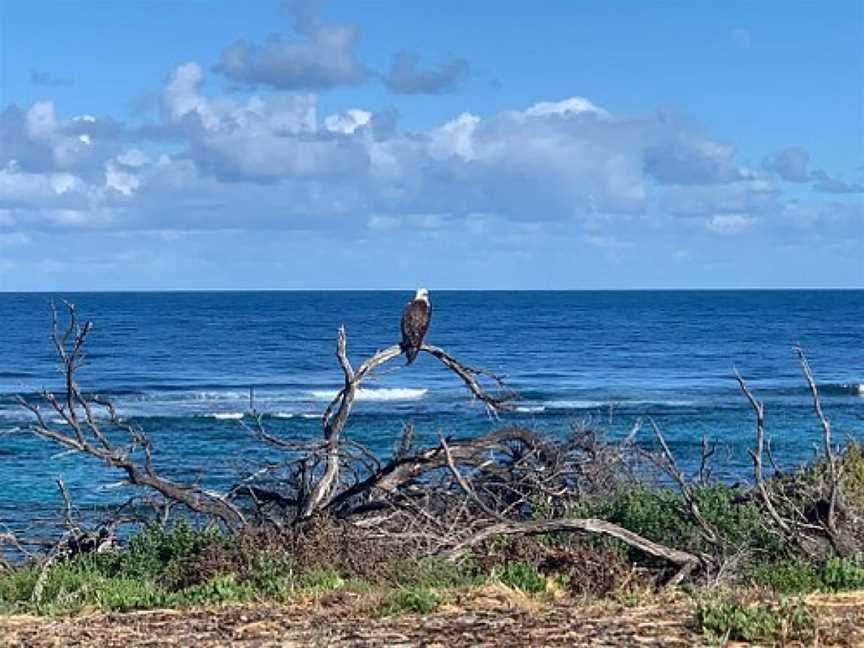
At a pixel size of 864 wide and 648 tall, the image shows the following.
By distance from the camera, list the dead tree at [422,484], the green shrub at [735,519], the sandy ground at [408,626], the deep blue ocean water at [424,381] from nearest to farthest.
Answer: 1. the sandy ground at [408,626]
2. the dead tree at [422,484]
3. the green shrub at [735,519]
4. the deep blue ocean water at [424,381]

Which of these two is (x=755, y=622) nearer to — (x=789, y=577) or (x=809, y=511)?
(x=789, y=577)

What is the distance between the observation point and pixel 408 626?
24.7ft

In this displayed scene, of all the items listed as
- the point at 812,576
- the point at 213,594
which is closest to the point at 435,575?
the point at 213,594

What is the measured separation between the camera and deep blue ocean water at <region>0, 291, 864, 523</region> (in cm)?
2611

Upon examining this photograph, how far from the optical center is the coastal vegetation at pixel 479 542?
838 cm

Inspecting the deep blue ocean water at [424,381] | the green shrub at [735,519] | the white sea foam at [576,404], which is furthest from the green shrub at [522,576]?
the white sea foam at [576,404]

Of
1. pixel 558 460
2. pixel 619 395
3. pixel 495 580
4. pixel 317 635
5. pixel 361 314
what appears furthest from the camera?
pixel 361 314

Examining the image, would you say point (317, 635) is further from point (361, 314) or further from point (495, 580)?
point (361, 314)

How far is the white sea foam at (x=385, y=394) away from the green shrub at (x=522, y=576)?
31.4 meters

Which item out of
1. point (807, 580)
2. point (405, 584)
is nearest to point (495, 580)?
point (405, 584)

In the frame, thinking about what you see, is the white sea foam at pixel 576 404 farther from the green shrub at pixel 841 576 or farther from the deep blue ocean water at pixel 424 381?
the green shrub at pixel 841 576

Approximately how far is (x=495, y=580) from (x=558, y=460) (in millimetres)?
3874

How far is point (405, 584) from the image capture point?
8641 millimetres

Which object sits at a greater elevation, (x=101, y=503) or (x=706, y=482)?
(x=706, y=482)
